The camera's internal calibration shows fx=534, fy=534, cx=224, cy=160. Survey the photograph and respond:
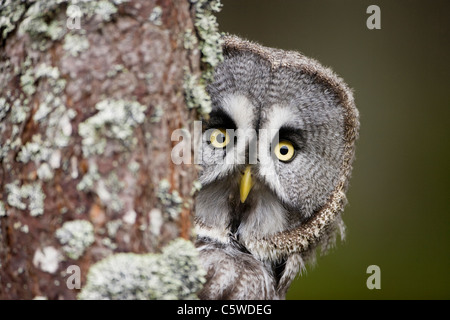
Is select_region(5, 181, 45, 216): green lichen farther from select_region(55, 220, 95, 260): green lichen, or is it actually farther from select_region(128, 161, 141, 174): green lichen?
select_region(128, 161, 141, 174): green lichen

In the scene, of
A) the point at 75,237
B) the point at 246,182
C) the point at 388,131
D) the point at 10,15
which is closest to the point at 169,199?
the point at 75,237

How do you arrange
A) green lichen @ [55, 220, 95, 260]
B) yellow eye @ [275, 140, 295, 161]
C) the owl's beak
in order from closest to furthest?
green lichen @ [55, 220, 95, 260]
the owl's beak
yellow eye @ [275, 140, 295, 161]

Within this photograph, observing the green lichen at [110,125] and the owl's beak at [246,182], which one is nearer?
the green lichen at [110,125]

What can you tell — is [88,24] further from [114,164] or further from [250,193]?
[250,193]

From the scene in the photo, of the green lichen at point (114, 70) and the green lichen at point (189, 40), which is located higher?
the green lichen at point (189, 40)

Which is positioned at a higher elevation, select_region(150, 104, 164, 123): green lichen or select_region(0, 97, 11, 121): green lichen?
select_region(0, 97, 11, 121): green lichen

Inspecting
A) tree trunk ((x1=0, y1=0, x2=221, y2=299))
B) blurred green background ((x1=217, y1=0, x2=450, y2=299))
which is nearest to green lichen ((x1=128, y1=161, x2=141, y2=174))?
tree trunk ((x1=0, y1=0, x2=221, y2=299))

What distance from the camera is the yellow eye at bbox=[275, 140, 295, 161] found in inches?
79.8

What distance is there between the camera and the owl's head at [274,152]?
1917mm

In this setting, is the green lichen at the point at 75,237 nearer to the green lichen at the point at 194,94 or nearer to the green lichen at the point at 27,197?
the green lichen at the point at 27,197

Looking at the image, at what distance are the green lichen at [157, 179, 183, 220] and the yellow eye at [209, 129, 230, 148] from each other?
751 mm

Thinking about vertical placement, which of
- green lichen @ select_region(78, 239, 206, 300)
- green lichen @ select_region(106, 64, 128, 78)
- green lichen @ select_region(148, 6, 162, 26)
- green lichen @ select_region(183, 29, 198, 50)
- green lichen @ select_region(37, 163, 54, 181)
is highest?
green lichen @ select_region(148, 6, 162, 26)

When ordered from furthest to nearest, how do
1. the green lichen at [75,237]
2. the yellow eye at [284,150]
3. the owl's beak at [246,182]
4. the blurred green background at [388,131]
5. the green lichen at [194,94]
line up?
the blurred green background at [388,131] < the yellow eye at [284,150] < the owl's beak at [246,182] < the green lichen at [194,94] < the green lichen at [75,237]

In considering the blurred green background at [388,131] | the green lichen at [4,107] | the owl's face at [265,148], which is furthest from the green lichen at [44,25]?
the blurred green background at [388,131]
